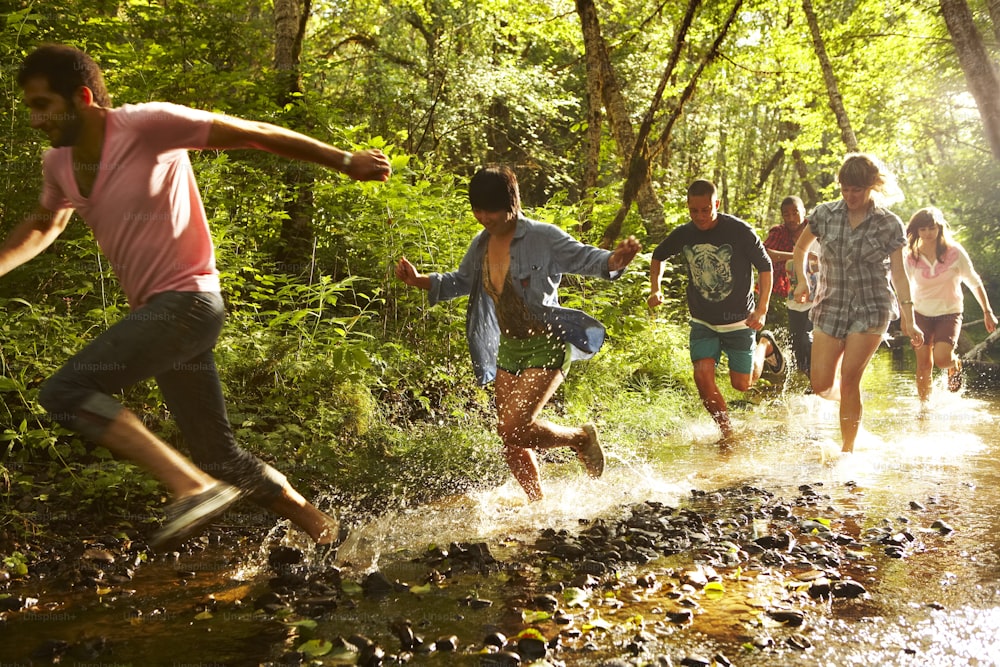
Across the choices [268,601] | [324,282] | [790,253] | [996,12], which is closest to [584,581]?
[268,601]

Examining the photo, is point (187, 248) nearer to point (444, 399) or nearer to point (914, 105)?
point (444, 399)

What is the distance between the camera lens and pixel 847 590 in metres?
4.02

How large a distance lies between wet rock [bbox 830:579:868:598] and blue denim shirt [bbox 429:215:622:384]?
2.14 meters

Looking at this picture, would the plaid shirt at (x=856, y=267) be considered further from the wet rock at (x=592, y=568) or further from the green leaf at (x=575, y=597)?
the green leaf at (x=575, y=597)

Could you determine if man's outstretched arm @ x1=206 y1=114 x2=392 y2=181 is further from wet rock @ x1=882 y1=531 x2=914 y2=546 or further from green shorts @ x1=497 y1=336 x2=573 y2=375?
wet rock @ x1=882 y1=531 x2=914 y2=546

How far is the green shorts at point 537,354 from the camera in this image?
223 inches

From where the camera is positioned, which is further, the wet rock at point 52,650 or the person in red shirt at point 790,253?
the person in red shirt at point 790,253

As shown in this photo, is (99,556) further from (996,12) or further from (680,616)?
(996,12)

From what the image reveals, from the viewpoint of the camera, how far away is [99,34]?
23.3ft

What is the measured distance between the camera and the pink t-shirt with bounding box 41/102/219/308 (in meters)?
3.59

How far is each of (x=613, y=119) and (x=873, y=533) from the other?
11792mm

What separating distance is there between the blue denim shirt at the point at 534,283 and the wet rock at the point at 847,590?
2143mm

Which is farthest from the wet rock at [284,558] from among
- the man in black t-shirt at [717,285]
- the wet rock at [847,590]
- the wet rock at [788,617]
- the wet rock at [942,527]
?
the man in black t-shirt at [717,285]

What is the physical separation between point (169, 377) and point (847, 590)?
11.1ft
